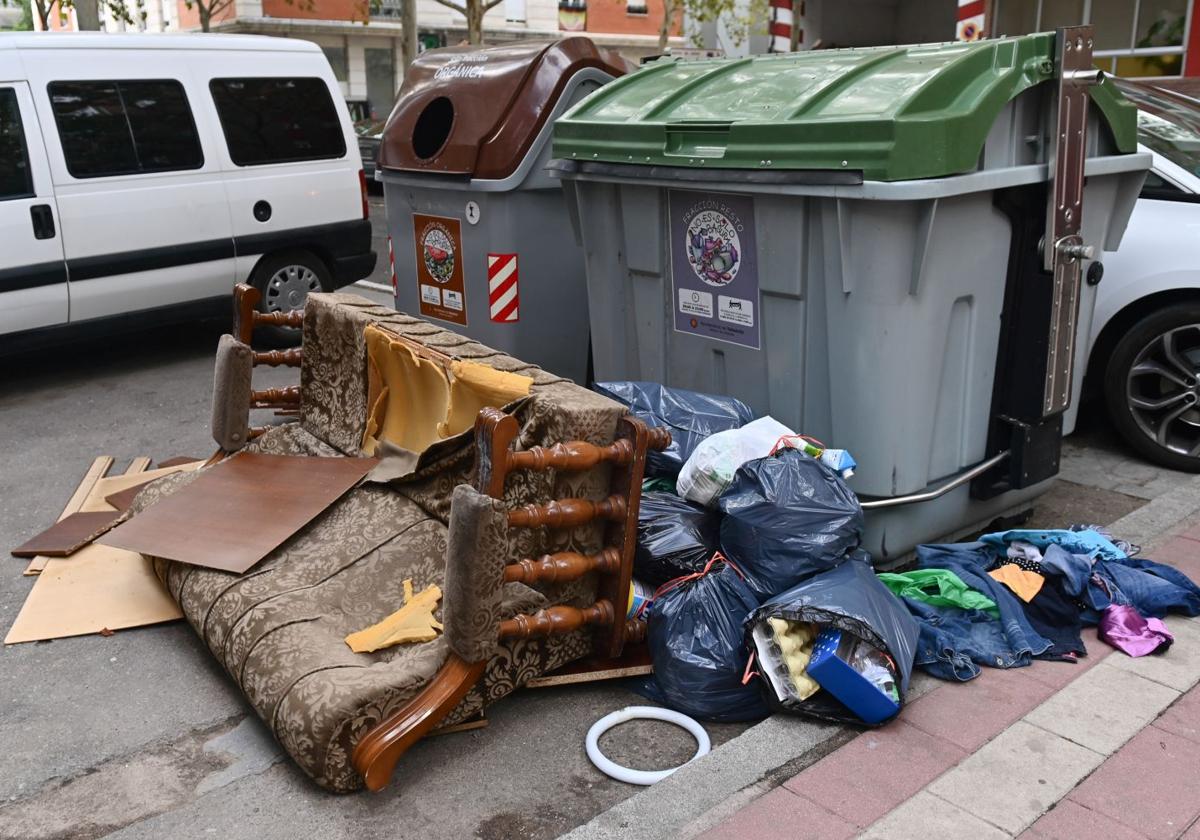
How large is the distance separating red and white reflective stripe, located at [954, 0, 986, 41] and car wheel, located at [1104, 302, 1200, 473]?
290 inches

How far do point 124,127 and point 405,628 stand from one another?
4.84m

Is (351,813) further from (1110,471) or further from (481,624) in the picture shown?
(1110,471)

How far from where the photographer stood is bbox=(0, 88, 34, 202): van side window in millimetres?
6246

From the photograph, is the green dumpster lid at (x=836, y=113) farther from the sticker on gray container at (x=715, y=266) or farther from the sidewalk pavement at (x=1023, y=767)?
the sidewalk pavement at (x=1023, y=767)

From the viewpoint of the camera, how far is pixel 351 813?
2773mm

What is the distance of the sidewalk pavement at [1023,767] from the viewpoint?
2600 millimetres

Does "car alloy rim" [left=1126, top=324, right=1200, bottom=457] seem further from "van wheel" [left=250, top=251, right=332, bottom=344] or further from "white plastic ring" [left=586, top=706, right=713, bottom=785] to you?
"van wheel" [left=250, top=251, right=332, bottom=344]

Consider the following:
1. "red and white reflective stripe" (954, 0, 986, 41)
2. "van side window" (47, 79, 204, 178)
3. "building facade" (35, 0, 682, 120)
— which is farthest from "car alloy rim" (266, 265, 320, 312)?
"building facade" (35, 0, 682, 120)

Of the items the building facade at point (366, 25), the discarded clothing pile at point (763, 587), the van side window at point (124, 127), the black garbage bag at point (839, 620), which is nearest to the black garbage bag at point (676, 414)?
the discarded clothing pile at point (763, 587)

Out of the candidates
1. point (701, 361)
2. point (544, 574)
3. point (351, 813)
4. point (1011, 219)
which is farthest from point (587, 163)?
point (351, 813)

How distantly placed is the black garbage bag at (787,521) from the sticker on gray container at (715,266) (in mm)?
788

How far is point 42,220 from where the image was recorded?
6.35 m

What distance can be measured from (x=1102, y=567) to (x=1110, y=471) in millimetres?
1665

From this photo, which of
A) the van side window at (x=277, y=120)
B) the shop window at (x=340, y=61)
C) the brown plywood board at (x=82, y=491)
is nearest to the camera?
the brown plywood board at (x=82, y=491)
